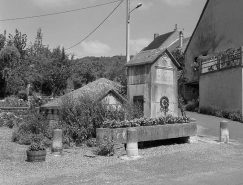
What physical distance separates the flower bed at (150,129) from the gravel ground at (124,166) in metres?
0.51

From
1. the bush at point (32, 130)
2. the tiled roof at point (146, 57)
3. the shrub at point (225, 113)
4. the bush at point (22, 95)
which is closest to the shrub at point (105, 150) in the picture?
the bush at point (32, 130)

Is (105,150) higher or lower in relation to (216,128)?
lower

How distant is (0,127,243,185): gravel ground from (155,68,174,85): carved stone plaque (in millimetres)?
3357

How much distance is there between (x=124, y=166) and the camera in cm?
862

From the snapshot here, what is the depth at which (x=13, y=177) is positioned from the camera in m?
7.48

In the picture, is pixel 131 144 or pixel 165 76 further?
pixel 165 76

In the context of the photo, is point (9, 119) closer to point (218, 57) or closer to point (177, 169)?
point (177, 169)

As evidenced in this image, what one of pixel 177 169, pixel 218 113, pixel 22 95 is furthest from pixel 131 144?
pixel 22 95

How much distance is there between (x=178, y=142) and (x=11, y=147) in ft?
20.7

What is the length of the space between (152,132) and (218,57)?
1248cm

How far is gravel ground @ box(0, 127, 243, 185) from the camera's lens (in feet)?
23.8

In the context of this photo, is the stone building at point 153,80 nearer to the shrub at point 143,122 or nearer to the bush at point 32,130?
the shrub at point 143,122

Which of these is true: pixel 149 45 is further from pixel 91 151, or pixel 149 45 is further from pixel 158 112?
pixel 91 151

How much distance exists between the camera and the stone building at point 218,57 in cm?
1995
